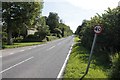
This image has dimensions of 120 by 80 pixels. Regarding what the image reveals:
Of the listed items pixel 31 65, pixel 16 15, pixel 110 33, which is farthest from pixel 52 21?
pixel 31 65

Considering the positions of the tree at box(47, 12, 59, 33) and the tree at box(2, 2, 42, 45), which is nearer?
the tree at box(2, 2, 42, 45)

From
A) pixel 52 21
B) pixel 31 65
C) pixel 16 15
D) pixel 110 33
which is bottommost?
pixel 31 65

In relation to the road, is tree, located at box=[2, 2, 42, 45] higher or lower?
higher

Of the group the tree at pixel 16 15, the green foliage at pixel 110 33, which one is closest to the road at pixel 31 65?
the green foliage at pixel 110 33

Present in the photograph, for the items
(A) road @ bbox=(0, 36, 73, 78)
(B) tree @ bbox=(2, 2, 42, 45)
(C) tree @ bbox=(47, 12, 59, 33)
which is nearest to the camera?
(A) road @ bbox=(0, 36, 73, 78)

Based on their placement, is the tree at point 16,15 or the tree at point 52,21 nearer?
the tree at point 16,15

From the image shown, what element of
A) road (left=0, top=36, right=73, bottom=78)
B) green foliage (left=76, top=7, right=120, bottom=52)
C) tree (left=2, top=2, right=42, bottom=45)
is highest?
tree (left=2, top=2, right=42, bottom=45)

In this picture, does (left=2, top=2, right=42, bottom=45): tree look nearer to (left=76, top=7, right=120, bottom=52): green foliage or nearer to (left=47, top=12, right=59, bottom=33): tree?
(left=76, top=7, right=120, bottom=52): green foliage

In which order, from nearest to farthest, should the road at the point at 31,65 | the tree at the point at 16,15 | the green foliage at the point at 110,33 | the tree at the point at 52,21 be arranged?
the road at the point at 31,65
the green foliage at the point at 110,33
the tree at the point at 16,15
the tree at the point at 52,21

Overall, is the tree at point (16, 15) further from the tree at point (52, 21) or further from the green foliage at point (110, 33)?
the tree at point (52, 21)

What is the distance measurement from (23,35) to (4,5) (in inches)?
1186

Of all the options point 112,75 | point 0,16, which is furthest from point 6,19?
point 112,75

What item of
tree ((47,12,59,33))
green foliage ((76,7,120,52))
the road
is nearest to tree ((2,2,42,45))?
the road

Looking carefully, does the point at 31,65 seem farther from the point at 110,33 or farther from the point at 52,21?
the point at 52,21
